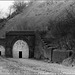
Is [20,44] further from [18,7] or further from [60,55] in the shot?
[18,7]

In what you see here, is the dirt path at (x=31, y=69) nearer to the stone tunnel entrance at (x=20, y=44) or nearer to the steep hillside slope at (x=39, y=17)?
the stone tunnel entrance at (x=20, y=44)

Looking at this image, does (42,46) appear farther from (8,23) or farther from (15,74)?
(8,23)

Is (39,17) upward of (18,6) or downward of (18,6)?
downward

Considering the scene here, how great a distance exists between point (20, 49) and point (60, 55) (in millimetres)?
10918

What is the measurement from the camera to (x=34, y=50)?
33.1 meters

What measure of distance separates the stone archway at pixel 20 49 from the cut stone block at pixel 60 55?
8467 millimetres

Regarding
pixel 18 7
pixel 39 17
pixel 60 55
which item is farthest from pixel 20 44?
pixel 18 7

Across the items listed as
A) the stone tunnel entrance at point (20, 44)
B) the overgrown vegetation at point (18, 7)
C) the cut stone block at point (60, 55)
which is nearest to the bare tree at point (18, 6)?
the overgrown vegetation at point (18, 7)

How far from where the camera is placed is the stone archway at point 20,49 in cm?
3354

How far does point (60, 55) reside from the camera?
24578mm

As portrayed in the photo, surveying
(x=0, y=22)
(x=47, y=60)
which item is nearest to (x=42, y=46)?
(x=47, y=60)

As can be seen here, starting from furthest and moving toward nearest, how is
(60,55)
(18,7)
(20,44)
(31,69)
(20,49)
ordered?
(18,7), (20,49), (20,44), (60,55), (31,69)

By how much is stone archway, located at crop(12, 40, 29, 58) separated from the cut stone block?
8467 millimetres

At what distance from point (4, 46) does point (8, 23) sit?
23095 millimetres
